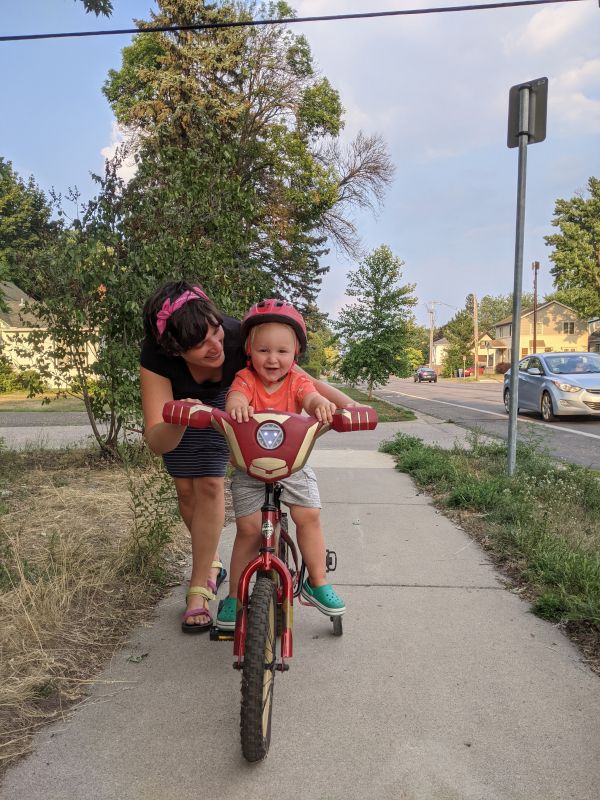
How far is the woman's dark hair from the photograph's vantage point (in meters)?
2.64

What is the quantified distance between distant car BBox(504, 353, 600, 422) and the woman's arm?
35.3 ft

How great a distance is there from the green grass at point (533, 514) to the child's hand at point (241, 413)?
203 centimetres

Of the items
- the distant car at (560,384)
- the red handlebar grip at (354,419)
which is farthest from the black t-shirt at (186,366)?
the distant car at (560,384)

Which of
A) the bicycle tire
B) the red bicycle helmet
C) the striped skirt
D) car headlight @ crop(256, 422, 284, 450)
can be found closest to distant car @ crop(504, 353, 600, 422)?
the striped skirt

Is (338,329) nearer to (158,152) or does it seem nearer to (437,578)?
(158,152)

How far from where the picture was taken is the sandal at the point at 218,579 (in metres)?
3.60

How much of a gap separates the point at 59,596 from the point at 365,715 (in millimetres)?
1713

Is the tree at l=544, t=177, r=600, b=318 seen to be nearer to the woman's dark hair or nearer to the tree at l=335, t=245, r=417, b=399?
the tree at l=335, t=245, r=417, b=399

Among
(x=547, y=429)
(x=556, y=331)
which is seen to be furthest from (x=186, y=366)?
(x=556, y=331)

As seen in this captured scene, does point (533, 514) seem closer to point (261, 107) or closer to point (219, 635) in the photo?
point (219, 635)

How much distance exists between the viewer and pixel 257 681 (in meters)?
2.03

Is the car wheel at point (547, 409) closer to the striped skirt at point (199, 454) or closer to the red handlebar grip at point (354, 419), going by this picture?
the striped skirt at point (199, 454)

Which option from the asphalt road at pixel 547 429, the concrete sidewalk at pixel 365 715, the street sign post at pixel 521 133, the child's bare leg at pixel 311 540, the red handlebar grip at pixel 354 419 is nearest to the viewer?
the concrete sidewalk at pixel 365 715

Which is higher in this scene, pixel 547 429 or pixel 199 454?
pixel 199 454
